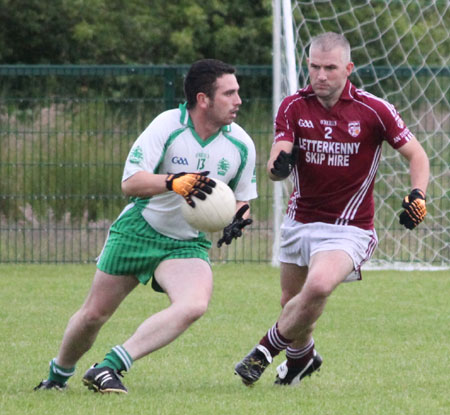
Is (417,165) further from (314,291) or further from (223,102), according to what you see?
(223,102)

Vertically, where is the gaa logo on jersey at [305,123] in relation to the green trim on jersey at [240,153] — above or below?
above

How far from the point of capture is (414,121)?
13.8 metres

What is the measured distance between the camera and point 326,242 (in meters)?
6.96

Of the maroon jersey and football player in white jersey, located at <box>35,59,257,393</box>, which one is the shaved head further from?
football player in white jersey, located at <box>35,59,257,393</box>

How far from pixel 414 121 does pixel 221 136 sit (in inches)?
296

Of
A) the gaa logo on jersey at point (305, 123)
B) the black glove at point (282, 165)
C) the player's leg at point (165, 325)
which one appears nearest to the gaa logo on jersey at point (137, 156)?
the player's leg at point (165, 325)

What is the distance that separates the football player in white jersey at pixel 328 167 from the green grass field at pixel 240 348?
1.56 feet

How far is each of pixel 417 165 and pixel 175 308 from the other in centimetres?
174

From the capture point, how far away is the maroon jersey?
274 inches

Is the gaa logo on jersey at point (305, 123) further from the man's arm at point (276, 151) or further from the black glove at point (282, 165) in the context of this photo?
the black glove at point (282, 165)

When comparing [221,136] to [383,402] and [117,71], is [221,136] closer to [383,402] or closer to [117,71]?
[383,402]

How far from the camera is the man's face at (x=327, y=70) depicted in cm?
687

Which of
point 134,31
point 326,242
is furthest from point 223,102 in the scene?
point 134,31

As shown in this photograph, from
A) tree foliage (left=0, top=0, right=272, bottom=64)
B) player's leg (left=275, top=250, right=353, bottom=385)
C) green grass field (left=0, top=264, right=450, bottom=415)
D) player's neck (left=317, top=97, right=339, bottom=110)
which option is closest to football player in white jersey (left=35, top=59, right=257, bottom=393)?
green grass field (left=0, top=264, right=450, bottom=415)
